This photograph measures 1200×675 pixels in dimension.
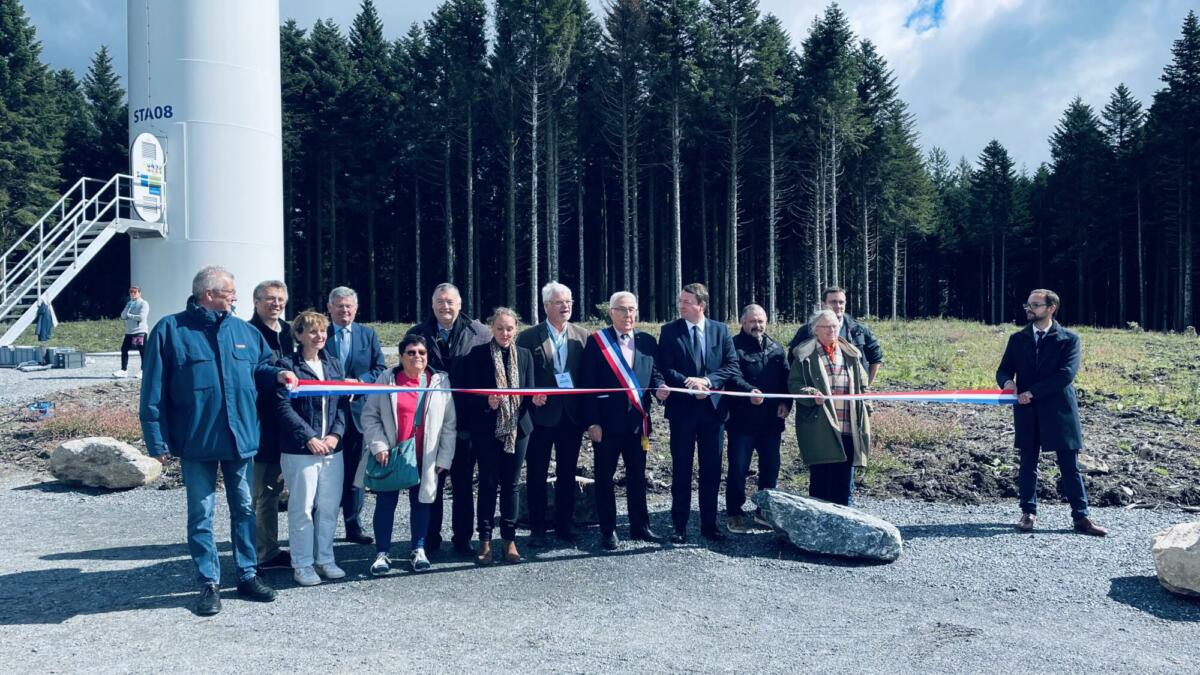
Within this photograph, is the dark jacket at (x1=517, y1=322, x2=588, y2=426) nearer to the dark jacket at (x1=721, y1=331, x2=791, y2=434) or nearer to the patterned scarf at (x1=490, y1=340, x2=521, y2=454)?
the patterned scarf at (x1=490, y1=340, x2=521, y2=454)

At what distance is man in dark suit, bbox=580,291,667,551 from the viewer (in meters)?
6.72

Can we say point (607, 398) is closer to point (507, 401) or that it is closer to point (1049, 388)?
point (507, 401)

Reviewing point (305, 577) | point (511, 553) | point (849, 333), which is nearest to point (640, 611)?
point (511, 553)

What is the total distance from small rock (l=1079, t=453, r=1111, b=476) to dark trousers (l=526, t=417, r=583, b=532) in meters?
5.75

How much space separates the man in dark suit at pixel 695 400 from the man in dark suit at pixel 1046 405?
8.53 feet

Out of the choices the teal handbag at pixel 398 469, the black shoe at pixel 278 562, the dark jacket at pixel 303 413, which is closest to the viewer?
the dark jacket at pixel 303 413

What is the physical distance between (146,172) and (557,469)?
1377 cm

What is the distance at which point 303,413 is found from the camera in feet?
19.0

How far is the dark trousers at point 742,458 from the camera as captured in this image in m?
7.27

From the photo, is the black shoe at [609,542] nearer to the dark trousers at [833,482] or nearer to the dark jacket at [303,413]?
the dark trousers at [833,482]

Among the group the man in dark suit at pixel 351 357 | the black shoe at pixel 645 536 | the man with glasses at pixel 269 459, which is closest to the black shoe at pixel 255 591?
the man with glasses at pixel 269 459

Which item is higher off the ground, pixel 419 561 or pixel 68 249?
pixel 68 249

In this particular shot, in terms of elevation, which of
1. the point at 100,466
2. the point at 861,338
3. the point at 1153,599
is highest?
the point at 861,338

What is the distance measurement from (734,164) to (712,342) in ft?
99.8
